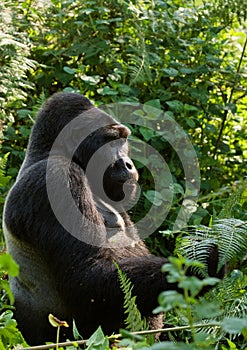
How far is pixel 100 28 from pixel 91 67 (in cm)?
33

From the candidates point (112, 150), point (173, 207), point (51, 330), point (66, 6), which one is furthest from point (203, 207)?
point (66, 6)

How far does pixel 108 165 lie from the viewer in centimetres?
317

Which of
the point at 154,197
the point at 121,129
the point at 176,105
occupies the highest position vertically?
the point at 121,129

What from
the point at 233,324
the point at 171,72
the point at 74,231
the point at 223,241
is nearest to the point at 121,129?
the point at 74,231

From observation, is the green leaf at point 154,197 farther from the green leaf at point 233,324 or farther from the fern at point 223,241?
the green leaf at point 233,324

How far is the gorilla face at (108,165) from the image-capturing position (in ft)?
10.3

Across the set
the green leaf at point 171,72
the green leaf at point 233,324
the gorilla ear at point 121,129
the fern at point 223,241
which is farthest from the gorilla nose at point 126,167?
the green leaf at point 233,324

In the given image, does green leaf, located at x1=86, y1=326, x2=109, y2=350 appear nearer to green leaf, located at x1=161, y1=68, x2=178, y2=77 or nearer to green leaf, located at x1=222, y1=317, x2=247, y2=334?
green leaf, located at x1=222, y1=317, x2=247, y2=334

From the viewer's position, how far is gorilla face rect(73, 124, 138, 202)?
3.15m

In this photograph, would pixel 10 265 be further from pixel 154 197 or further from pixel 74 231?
pixel 154 197

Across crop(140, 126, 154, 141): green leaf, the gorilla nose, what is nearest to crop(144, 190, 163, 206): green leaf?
crop(140, 126, 154, 141): green leaf

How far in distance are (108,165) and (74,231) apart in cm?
54

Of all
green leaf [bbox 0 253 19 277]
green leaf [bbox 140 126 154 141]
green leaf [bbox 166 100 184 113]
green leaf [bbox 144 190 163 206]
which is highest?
green leaf [bbox 0 253 19 277]

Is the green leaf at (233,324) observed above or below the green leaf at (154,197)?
above
